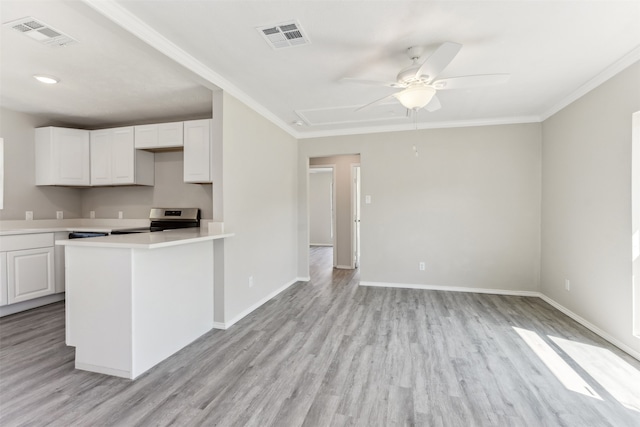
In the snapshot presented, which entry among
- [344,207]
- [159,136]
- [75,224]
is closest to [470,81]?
[159,136]

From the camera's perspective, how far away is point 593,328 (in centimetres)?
276

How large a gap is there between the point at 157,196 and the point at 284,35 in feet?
10.1

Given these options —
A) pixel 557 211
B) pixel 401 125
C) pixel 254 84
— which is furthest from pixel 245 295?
pixel 557 211

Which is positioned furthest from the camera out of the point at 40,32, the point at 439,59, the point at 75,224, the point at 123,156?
the point at 75,224

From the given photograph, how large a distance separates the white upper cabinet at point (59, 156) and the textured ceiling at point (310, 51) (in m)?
0.34

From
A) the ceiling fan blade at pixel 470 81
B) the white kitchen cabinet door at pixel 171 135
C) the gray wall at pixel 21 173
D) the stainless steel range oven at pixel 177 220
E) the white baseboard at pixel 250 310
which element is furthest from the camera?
the stainless steel range oven at pixel 177 220

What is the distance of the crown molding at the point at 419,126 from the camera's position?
388 centimetres

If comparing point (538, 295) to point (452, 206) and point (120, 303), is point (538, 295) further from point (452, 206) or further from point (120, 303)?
point (120, 303)

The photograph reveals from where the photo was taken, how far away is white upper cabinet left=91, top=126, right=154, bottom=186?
3.73m

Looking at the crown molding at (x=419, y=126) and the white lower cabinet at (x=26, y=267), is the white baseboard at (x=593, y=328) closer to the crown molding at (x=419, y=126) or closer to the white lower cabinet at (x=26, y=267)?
the crown molding at (x=419, y=126)

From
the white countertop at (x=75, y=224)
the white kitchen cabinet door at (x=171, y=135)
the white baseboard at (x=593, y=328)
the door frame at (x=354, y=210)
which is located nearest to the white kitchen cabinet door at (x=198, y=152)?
the white kitchen cabinet door at (x=171, y=135)

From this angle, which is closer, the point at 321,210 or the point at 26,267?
the point at 26,267

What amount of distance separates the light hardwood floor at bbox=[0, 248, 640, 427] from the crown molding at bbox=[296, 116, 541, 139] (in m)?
2.48

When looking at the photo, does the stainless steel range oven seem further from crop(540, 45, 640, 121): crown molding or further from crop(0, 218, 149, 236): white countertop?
crop(540, 45, 640, 121): crown molding
